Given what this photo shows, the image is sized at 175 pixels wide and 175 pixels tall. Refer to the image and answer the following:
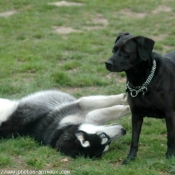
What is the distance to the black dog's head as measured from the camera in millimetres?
4758

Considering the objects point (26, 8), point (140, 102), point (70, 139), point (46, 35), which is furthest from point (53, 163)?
point (26, 8)

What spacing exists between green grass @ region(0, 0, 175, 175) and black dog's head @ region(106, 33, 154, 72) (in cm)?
102

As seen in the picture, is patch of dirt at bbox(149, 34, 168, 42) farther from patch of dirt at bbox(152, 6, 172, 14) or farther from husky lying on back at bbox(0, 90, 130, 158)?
husky lying on back at bbox(0, 90, 130, 158)

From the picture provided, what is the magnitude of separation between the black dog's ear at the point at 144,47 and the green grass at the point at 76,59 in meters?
1.10

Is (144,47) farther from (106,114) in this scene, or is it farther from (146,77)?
(106,114)

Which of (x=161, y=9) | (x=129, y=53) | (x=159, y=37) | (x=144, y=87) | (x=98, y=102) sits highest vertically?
(x=129, y=53)

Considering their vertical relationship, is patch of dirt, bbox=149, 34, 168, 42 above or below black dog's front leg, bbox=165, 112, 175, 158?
below

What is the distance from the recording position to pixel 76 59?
9.05 m

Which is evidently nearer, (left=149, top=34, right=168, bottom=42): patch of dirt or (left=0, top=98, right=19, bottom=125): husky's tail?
(left=0, top=98, right=19, bottom=125): husky's tail

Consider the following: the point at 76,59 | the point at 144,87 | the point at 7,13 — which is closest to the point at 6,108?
the point at 144,87

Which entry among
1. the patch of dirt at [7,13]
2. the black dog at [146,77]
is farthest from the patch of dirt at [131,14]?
the black dog at [146,77]

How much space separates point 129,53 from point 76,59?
4313 millimetres

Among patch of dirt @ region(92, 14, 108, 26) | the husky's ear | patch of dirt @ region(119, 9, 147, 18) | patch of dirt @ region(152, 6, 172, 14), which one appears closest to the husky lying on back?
the husky's ear

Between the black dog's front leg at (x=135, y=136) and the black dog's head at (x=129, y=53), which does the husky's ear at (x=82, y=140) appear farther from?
the black dog's head at (x=129, y=53)
